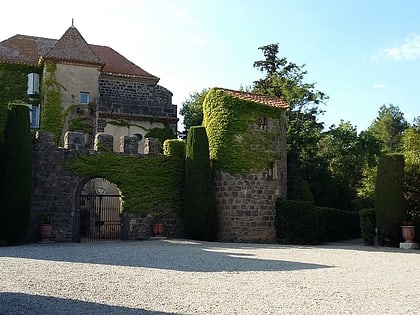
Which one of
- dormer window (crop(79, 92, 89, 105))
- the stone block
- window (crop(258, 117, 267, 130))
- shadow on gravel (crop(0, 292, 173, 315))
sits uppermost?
dormer window (crop(79, 92, 89, 105))

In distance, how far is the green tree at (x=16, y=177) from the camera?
16.3m

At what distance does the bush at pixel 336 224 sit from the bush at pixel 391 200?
3654 millimetres

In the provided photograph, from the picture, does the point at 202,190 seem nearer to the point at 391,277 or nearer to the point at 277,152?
the point at 277,152

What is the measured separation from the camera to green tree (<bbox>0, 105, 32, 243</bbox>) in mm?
16266

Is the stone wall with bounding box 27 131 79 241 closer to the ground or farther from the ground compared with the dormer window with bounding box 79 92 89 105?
closer to the ground

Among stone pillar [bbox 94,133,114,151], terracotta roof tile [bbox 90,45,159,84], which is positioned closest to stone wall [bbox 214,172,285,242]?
stone pillar [bbox 94,133,114,151]

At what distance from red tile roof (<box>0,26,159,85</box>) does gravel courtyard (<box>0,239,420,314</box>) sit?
1781 cm

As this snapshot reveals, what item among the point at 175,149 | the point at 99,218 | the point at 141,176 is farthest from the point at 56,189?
the point at 175,149

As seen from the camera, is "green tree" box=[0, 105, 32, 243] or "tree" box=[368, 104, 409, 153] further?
"tree" box=[368, 104, 409, 153]

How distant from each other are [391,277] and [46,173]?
43.0 feet

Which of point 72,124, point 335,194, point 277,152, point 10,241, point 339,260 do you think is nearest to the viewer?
point 339,260

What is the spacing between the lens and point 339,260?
13.2m

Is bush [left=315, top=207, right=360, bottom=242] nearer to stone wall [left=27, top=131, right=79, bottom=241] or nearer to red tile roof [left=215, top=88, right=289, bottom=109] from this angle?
red tile roof [left=215, top=88, right=289, bottom=109]

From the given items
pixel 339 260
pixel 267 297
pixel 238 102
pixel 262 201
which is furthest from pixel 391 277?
pixel 238 102
